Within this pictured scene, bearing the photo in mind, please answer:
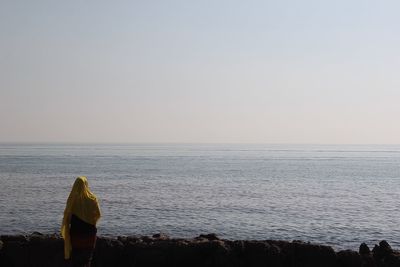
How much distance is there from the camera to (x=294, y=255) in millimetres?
12695

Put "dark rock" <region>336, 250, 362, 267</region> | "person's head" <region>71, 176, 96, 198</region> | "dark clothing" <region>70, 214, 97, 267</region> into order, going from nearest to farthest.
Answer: "person's head" <region>71, 176, 96, 198</region> < "dark clothing" <region>70, 214, 97, 267</region> < "dark rock" <region>336, 250, 362, 267</region>

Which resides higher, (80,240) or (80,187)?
(80,187)

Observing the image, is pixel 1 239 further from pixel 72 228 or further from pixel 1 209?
pixel 1 209

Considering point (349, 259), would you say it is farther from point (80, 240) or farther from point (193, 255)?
point (80, 240)

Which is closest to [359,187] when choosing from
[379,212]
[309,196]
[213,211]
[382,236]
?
[309,196]

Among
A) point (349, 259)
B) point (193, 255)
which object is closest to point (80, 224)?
point (193, 255)

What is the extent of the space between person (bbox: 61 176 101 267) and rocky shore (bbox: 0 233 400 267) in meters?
4.00

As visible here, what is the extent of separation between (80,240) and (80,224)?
264 mm

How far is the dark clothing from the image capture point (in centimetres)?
852

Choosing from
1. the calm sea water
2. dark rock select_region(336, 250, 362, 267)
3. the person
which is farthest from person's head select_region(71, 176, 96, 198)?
the calm sea water

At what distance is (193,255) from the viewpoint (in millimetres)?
12688

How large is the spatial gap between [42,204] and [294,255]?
22.1 metres

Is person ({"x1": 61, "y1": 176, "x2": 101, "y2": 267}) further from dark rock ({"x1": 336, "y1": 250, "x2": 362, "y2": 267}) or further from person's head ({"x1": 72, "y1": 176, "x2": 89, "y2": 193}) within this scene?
dark rock ({"x1": 336, "y1": 250, "x2": 362, "y2": 267})

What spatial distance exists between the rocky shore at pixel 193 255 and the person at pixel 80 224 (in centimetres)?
400
